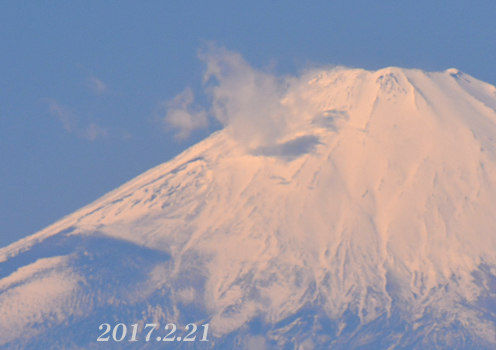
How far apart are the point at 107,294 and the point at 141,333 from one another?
12946 millimetres

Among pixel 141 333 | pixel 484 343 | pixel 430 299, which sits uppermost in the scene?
pixel 141 333

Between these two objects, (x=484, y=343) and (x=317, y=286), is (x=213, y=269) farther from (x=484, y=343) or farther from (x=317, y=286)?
(x=484, y=343)

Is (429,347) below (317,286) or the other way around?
below

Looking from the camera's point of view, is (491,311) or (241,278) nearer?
(491,311)

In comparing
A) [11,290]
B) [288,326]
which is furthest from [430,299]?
[11,290]

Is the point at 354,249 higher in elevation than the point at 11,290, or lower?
lower

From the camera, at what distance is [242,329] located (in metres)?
185

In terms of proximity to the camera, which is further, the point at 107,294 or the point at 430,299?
the point at 107,294

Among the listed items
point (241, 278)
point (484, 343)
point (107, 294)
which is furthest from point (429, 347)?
point (107, 294)

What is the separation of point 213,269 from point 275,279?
11073 mm

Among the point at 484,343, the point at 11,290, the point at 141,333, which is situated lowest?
the point at 484,343

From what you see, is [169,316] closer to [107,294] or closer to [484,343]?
[107,294]

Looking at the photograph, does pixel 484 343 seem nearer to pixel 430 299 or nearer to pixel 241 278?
pixel 430 299

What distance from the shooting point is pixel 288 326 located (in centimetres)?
18512
